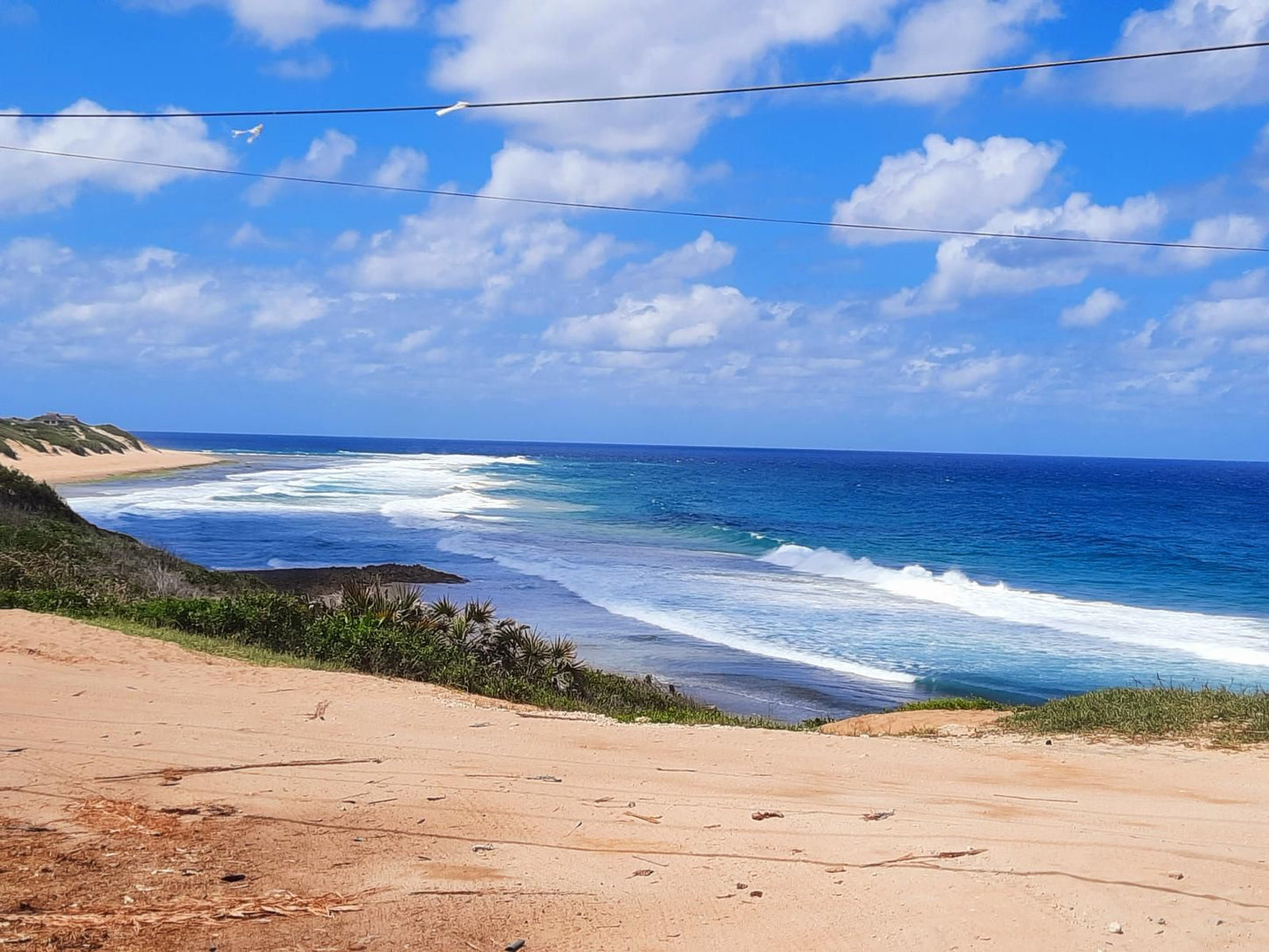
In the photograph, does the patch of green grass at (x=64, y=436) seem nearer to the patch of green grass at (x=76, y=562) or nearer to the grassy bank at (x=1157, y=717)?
the patch of green grass at (x=76, y=562)

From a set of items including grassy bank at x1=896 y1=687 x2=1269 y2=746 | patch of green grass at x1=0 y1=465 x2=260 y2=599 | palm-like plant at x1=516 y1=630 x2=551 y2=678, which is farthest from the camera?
patch of green grass at x1=0 y1=465 x2=260 y2=599

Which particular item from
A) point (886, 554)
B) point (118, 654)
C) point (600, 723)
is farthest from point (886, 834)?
point (886, 554)

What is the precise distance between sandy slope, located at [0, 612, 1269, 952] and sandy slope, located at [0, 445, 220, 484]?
172 feet

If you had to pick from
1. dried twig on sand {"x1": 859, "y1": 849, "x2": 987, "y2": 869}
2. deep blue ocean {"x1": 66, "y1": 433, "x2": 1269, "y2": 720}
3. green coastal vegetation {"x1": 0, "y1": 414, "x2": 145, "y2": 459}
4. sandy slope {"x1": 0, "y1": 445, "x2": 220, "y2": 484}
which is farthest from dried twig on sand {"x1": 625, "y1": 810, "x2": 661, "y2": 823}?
green coastal vegetation {"x1": 0, "y1": 414, "x2": 145, "y2": 459}

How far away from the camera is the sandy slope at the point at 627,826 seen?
4.93 metres

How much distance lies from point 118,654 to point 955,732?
9213mm

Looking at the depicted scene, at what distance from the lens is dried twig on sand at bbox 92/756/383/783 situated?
7.21 metres

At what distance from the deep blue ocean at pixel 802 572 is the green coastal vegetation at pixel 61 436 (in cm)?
1016

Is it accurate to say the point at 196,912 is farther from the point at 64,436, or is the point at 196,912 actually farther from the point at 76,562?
the point at 64,436

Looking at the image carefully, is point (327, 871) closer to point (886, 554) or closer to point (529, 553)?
point (529, 553)

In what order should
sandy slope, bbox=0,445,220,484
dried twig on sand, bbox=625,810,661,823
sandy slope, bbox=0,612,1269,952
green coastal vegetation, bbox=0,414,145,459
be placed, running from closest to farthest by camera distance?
sandy slope, bbox=0,612,1269,952 < dried twig on sand, bbox=625,810,661,823 < sandy slope, bbox=0,445,220,484 < green coastal vegetation, bbox=0,414,145,459

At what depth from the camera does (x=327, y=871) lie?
5.57 m

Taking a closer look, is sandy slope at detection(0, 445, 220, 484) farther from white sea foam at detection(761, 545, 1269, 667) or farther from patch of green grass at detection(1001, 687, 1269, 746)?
patch of green grass at detection(1001, 687, 1269, 746)

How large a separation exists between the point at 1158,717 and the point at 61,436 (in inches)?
3281
